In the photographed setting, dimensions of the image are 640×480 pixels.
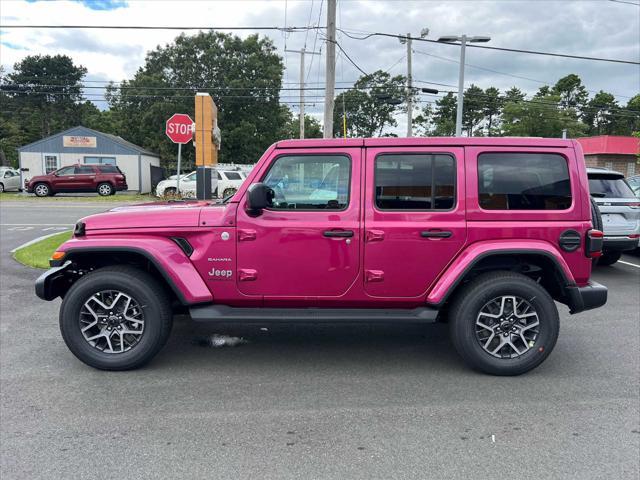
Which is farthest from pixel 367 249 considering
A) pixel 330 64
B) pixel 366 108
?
pixel 366 108

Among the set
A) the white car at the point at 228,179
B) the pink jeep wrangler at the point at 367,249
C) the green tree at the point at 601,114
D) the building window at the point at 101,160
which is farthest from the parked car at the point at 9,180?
the green tree at the point at 601,114

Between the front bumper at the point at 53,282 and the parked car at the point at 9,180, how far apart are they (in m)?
32.0

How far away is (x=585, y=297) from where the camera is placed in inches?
157

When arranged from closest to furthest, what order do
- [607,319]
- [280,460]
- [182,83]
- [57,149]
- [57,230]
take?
1. [280,460]
2. [607,319]
3. [57,230]
4. [57,149]
5. [182,83]

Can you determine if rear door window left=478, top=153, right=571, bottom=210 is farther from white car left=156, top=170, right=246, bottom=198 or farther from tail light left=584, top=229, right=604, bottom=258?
white car left=156, top=170, right=246, bottom=198

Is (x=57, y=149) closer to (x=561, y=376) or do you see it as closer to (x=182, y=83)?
(x=182, y=83)

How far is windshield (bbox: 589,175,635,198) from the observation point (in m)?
8.05

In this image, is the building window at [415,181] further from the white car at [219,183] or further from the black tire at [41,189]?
the black tire at [41,189]

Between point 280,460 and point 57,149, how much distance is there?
114 ft

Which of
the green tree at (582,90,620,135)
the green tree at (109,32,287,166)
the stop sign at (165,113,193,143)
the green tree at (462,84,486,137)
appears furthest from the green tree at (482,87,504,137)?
the stop sign at (165,113,193,143)

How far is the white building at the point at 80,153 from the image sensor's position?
3219cm

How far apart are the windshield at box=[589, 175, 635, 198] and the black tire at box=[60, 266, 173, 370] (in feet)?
23.5

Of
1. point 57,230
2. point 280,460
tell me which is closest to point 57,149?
point 57,230

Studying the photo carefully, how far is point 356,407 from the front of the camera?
11.4ft
